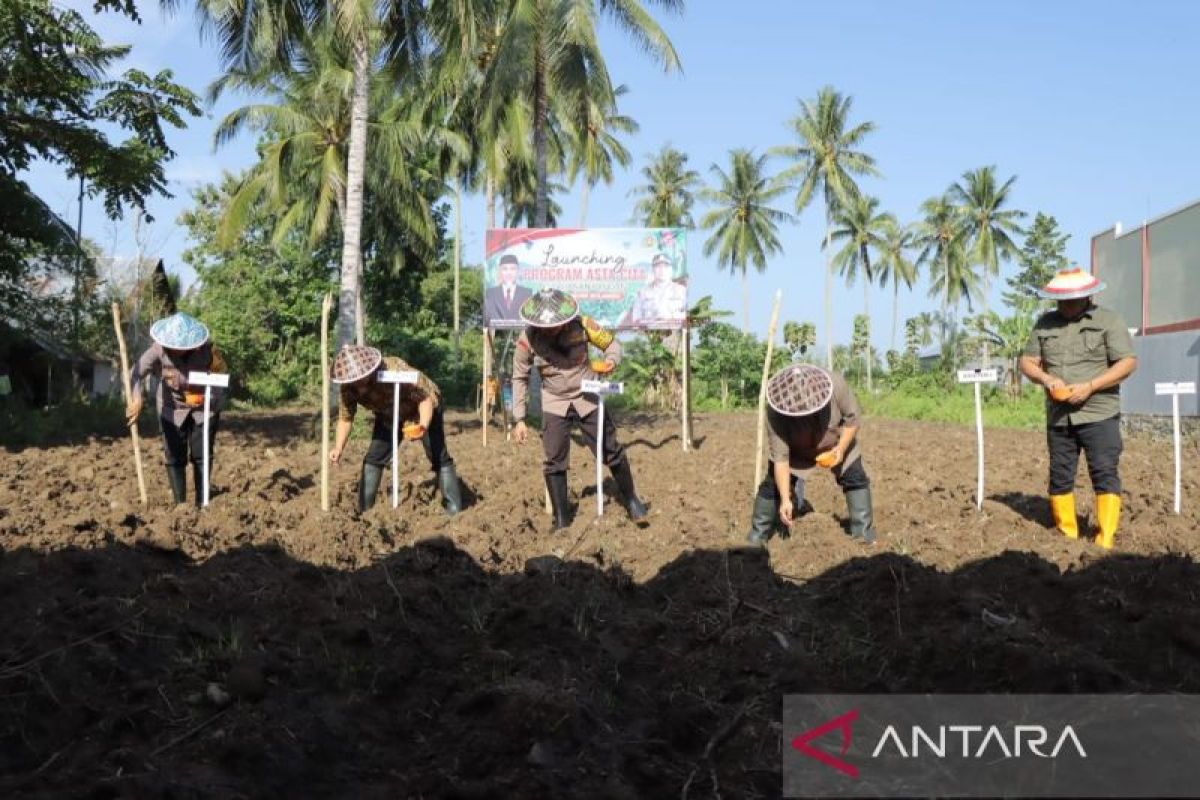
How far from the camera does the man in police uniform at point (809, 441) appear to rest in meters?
5.69

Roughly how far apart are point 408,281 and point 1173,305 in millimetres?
24680

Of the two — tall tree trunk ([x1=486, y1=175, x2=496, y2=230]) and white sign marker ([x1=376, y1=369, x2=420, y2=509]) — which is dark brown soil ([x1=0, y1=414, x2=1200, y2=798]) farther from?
tall tree trunk ([x1=486, y1=175, x2=496, y2=230])

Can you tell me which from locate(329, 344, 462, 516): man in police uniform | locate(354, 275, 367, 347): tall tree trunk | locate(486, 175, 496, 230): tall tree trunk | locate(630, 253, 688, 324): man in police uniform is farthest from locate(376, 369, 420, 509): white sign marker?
locate(486, 175, 496, 230): tall tree trunk

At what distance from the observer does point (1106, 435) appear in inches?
235

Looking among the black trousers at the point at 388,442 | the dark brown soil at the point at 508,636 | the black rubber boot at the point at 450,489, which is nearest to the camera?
the dark brown soil at the point at 508,636

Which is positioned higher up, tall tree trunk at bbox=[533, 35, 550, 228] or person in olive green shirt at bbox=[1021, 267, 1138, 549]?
tall tree trunk at bbox=[533, 35, 550, 228]

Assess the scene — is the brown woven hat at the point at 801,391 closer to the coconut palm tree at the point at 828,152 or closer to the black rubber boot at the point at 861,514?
the black rubber boot at the point at 861,514

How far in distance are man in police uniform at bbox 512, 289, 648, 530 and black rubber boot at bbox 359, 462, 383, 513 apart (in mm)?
1139

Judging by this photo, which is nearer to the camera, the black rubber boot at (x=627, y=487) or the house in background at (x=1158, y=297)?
the black rubber boot at (x=627, y=487)

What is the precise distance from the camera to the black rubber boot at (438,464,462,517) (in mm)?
7340

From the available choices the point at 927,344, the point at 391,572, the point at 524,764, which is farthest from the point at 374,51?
the point at 927,344

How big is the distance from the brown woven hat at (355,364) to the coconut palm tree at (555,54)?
37.5 feet

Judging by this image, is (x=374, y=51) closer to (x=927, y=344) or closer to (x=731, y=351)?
(x=731, y=351)

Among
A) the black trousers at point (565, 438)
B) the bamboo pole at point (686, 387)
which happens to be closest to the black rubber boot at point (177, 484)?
the black trousers at point (565, 438)
